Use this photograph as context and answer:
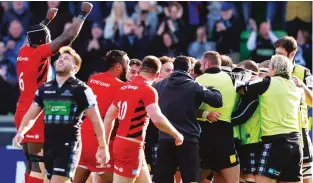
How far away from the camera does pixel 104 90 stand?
13.8 metres

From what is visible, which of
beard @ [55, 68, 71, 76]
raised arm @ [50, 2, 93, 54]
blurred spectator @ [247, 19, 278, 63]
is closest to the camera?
beard @ [55, 68, 71, 76]

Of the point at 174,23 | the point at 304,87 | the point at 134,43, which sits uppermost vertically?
the point at 174,23

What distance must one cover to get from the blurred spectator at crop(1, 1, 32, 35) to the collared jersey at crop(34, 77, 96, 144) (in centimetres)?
863

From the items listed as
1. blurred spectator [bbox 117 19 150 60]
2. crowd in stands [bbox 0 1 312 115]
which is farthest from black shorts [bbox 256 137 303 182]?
blurred spectator [bbox 117 19 150 60]

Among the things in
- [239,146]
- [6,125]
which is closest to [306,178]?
[239,146]

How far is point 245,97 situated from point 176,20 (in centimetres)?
679

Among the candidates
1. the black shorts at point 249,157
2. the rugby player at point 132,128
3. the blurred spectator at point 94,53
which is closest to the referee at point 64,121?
the rugby player at point 132,128

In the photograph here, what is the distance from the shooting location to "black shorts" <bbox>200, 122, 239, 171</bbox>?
Result: 1377 cm

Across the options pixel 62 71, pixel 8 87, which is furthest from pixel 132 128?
pixel 8 87

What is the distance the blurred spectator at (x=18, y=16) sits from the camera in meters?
20.5

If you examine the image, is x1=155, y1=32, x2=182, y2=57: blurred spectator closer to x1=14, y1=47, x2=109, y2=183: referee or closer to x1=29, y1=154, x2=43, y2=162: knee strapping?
x1=29, y1=154, x2=43, y2=162: knee strapping

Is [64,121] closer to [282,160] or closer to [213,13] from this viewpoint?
[282,160]

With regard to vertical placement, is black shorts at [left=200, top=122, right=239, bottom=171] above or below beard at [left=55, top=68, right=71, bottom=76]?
below

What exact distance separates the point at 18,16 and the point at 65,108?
8856 millimetres
